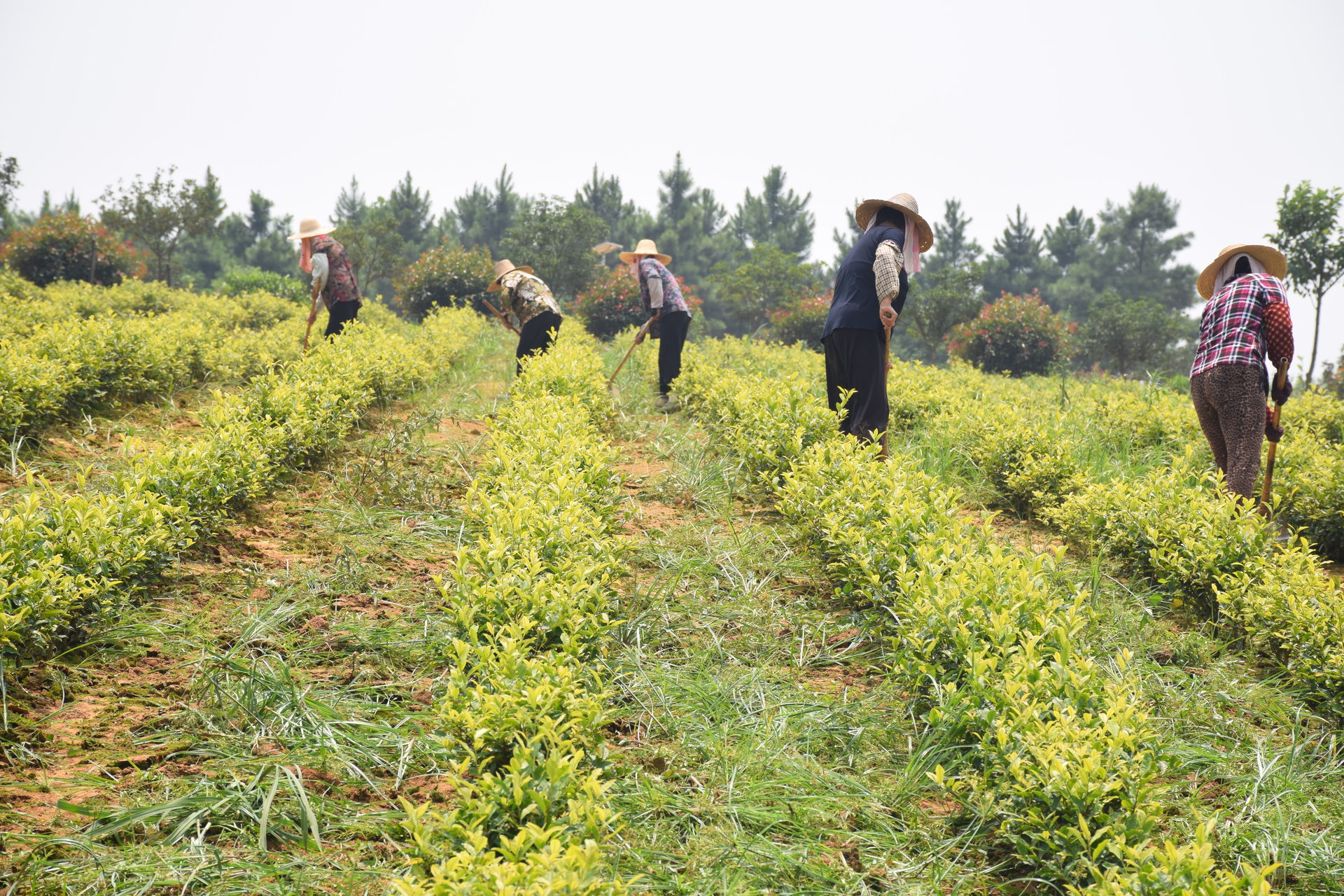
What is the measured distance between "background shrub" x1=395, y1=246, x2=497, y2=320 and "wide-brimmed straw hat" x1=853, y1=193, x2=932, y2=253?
15002 millimetres

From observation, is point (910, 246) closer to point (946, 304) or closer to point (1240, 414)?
point (1240, 414)

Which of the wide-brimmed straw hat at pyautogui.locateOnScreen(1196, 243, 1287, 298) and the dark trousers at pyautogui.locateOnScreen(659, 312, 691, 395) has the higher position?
the wide-brimmed straw hat at pyautogui.locateOnScreen(1196, 243, 1287, 298)

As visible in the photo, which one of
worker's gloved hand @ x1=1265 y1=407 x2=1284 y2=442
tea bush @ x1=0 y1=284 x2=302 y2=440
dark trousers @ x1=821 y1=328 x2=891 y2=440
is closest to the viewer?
worker's gloved hand @ x1=1265 y1=407 x2=1284 y2=442

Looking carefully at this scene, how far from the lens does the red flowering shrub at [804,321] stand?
19.2 meters

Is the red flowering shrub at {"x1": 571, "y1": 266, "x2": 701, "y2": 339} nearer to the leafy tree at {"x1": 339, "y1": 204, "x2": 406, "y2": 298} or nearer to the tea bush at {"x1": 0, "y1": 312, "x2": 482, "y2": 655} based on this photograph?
the leafy tree at {"x1": 339, "y1": 204, "x2": 406, "y2": 298}

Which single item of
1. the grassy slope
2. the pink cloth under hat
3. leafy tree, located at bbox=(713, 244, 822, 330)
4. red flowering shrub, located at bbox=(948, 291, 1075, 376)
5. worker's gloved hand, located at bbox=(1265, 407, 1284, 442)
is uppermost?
leafy tree, located at bbox=(713, 244, 822, 330)

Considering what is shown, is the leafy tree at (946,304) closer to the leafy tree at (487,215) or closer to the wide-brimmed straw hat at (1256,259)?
the wide-brimmed straw hat at (1256,259)

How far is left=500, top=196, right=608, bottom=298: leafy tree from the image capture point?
816 inches

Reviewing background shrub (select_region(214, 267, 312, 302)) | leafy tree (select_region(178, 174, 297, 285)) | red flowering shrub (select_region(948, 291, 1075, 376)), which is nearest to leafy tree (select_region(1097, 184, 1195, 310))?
red flowering shrub (select_region(948, 291, 1075, 376))

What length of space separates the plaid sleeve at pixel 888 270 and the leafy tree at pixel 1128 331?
2026 centimetres

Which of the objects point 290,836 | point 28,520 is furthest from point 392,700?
point 28,520

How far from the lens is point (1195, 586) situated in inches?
146

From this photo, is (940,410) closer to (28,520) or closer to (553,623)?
(553,623)

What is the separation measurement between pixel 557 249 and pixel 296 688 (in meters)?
19.7
